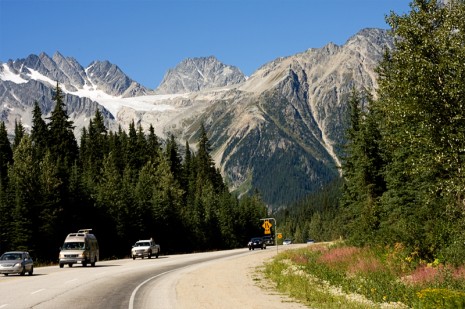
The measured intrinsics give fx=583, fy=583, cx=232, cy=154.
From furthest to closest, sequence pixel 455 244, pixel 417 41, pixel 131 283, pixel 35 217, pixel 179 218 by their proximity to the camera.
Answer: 1. pixel 179 218
2. pixel 35 217
3. pixel 417 41
4. pixel 131 283
5. pixel 455 244

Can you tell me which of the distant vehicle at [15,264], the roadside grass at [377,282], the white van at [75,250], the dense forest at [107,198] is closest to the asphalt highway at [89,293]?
the distant vehicle at [15,264]

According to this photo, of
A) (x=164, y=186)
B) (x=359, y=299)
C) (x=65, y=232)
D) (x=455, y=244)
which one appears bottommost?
(x=359, y=299)

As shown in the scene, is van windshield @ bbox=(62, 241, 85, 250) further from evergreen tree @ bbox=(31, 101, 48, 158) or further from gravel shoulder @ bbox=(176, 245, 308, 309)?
evergreen tree @ bbox=(31, 101, 48, 158)

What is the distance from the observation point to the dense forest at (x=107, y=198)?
62188 mm

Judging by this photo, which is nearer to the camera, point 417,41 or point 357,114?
point 417,41

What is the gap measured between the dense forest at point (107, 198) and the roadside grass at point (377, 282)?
108 ft

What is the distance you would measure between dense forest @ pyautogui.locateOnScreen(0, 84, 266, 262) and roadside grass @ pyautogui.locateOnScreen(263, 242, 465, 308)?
3303 cm

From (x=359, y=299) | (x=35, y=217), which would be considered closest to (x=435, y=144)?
(x=359, y=299)

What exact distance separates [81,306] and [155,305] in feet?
8.22

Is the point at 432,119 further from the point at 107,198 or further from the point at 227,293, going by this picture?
the point at 107,198

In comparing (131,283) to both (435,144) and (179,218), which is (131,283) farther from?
(179,218)

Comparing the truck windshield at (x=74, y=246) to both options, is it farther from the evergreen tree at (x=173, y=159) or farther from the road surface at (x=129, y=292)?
the evergreen tree at (x=173, y=159)

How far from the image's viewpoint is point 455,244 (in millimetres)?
27875

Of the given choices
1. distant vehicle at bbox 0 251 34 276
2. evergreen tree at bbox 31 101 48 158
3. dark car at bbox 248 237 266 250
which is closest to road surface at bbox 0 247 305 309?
distant vehicle at bbox 0 251 34 276
